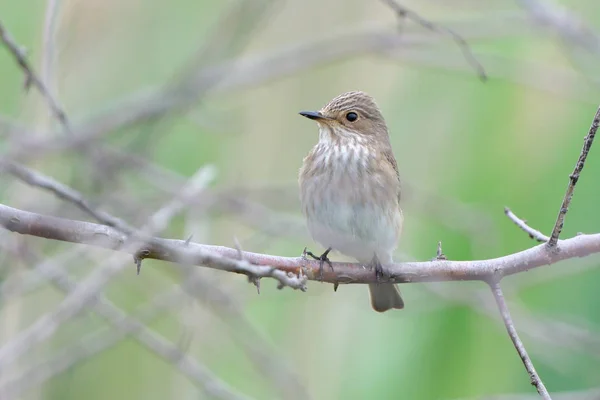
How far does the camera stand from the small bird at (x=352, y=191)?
4035 mm

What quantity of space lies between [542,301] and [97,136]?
2291 mm

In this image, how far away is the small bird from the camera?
159 inches

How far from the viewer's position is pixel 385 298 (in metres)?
4.25

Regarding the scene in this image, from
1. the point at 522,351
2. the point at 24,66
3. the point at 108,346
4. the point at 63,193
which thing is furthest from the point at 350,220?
the point at 63,193

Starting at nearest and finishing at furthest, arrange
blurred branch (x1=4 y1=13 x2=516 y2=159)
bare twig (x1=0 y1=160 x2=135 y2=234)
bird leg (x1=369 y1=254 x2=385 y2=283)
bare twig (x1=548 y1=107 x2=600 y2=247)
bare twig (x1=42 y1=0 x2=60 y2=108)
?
bare twig (x1=0 y1=160 x2=135 y2=234) → bare twig (x1=548 y1=107 x2=600 y2=247) → bare twig (x1=42 y1=0 x2=60 y2=108) → bird leg (x1=369 y1=254 x2=385 y2=283) → blurred branch (x1=4 y1=13 x2=516 y2=159)

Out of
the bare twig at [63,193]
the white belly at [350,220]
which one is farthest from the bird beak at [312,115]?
the bare twig at [63,193]

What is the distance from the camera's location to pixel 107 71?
16.8 feet

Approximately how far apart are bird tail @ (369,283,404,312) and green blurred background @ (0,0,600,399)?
17 centimetres

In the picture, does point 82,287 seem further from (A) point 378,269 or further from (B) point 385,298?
(B) point 385,298

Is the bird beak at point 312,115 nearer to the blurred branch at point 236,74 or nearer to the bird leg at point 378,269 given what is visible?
the blurred branch at point 236,74

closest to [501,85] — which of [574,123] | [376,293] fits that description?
[574,123]

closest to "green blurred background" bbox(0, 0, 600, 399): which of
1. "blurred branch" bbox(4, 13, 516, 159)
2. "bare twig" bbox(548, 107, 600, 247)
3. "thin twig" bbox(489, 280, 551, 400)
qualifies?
"blurred branch" bbox(4, 13, 516, 159)

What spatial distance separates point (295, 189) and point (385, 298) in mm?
843

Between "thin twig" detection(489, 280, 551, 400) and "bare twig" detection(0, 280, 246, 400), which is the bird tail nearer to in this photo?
"bare twig" detection(0, 280, 246, 400)
